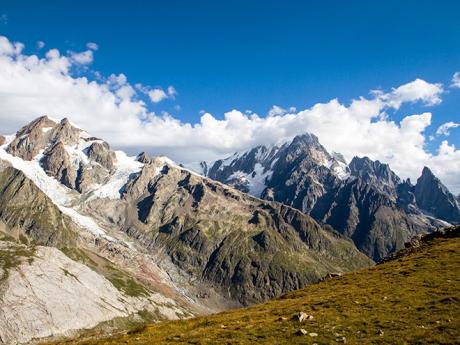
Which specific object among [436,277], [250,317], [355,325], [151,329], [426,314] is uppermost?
[436,277]

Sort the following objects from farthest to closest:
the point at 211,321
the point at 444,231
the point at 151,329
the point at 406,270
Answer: the point at 444,231
the point at 406,270
the point at 211,321
the point at 151,329

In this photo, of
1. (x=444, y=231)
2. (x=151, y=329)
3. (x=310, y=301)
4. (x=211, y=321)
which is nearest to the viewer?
(x=151, y=329)

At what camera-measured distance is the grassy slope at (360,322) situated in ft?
113

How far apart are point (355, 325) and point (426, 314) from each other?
7.04 m

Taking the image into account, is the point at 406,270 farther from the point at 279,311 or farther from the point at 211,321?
the point at 211,321

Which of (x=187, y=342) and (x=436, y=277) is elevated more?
(x=436, y=277)

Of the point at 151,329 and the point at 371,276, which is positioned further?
the point at 371,276

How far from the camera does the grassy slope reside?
34.3 metres

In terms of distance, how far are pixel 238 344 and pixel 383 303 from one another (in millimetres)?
18843

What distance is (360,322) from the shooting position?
38.5m

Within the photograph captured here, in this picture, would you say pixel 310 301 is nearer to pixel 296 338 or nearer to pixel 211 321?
pixel 211 321

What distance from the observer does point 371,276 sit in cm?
6844

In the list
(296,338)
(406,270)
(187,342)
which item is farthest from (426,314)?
(406,270)

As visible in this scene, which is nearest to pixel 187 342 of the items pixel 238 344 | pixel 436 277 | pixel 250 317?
pixel 238 344
